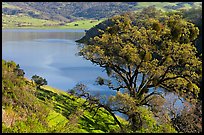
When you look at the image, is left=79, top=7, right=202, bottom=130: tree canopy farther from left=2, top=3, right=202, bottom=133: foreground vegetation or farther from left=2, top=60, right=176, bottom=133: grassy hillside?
left=2, top=60, right=176, bottom=133: grassy hillside

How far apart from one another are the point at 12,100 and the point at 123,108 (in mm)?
5569

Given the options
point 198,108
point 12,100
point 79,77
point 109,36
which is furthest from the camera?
point 79,77

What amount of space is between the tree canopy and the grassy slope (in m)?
1.65

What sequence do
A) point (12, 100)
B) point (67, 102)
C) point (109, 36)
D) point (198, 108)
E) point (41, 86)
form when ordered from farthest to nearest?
point (41, 86)
point (67, 102)
point (109, 36)
point (198, 108)
point (12, 100)

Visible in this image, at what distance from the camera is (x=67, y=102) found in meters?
19.4

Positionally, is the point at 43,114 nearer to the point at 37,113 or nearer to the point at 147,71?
the point at 37,113

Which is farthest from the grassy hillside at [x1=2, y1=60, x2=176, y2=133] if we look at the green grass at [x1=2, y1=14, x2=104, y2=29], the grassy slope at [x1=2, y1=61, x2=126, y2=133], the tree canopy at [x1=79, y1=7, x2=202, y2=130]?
the green grass at [x1=2, y1=14, x2=104, y2=29]

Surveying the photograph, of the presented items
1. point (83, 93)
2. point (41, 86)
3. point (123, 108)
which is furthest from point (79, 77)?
point (123, 108)

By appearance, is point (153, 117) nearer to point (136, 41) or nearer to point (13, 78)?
point (136, 41)

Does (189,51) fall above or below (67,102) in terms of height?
above

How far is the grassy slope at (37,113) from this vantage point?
367 inches

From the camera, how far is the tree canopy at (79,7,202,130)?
15.6 meters

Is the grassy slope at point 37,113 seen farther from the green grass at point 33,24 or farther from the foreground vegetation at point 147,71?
the green grass at point 33,24

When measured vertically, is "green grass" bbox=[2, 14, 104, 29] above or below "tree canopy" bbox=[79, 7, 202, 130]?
below
